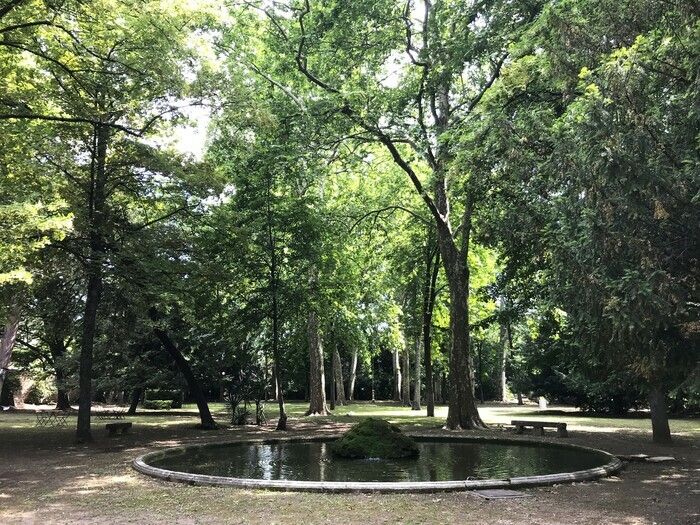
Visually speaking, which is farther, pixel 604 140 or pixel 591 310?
pixel 591 310

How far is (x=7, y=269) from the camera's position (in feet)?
39.3

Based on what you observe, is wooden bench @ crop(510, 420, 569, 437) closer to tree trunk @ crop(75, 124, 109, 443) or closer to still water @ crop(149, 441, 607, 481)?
still water @ crop(149, 441, 607, 481)

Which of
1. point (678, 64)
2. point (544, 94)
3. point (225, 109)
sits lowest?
point (678, 64)

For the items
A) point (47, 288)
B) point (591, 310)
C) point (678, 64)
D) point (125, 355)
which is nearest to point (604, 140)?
point (678, 64)

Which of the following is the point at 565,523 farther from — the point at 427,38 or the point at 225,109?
the point at 427,38

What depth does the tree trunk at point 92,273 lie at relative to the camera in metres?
15.7

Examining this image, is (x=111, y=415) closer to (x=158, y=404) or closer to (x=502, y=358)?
(x=158, y=404)

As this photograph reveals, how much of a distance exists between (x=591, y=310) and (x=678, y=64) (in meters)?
3.17

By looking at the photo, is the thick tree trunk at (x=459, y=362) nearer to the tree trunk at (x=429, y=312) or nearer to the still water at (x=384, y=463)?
the still water at (x=384, y=463)

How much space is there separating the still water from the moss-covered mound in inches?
10.7

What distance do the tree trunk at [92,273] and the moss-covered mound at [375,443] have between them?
7787 millimetres

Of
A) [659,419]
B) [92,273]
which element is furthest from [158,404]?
[659,419]

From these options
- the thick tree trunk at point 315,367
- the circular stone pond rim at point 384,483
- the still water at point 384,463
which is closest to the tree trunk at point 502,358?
the thick tree trunk at point 315,367

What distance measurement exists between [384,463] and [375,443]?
80 cm
